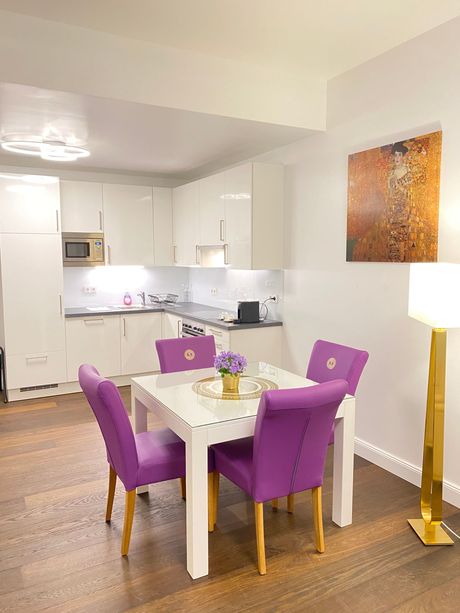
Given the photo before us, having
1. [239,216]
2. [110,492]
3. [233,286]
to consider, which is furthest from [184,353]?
[233,286]

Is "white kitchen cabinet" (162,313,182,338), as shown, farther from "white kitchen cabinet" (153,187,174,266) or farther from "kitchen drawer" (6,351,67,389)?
"kitchen drawer" (6,351,67,389)

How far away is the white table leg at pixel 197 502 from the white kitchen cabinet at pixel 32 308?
3.33m

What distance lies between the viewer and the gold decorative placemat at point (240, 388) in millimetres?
2598

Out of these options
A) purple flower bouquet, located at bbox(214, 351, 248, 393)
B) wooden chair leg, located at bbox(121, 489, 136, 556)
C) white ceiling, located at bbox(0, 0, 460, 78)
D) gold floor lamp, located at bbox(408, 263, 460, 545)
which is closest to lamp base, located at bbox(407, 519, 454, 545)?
gold floor lamp, located at bbox(408, 263, 460, 545)

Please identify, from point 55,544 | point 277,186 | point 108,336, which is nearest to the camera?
point 55,544

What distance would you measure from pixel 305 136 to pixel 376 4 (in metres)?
1.43

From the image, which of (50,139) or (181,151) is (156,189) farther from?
(50,139)

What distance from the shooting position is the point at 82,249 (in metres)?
5.36

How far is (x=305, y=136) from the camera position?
13.2 feet

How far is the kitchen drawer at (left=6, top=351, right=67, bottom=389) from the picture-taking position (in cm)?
491

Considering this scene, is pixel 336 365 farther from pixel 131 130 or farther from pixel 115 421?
pixel 131 130

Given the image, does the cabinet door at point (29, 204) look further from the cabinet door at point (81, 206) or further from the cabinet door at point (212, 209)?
the cabinet door at point (212, 209)

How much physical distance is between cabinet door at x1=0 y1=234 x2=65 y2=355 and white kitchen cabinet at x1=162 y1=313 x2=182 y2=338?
1.19m

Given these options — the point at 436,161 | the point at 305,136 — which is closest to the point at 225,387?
the point at 436,161
